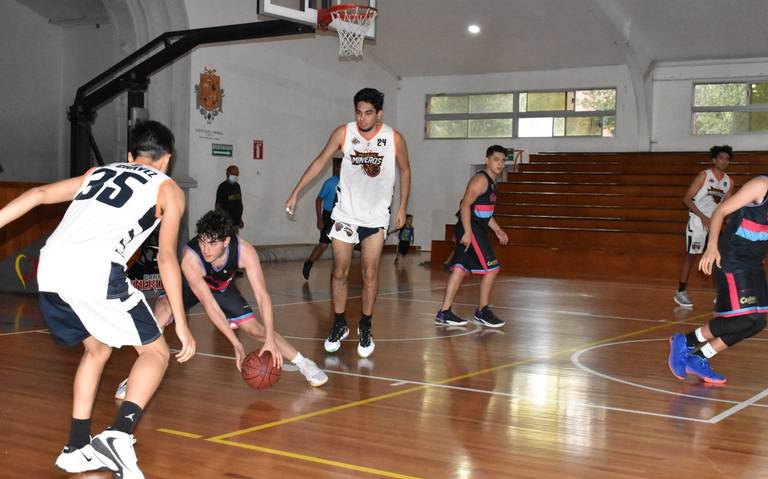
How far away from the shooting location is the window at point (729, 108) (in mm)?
20859

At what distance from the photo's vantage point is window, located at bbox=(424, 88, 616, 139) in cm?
2222

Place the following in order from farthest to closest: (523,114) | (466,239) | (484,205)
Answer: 1. (523,114)
2. (484,205)
3. (466,239)

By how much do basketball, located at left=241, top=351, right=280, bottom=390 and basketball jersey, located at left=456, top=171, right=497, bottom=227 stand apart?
4.18m

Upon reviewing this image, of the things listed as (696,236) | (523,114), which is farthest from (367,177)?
(523,114)

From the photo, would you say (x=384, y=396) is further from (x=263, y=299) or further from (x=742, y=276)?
(x=742, y=276)

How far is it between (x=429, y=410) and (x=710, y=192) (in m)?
7.61

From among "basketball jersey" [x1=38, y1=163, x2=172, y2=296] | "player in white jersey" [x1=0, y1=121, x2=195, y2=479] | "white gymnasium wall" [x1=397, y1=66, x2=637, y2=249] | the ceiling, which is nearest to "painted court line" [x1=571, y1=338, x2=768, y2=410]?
"player in white jersey" [x1=0, y1=121, x2=195, y2=479]

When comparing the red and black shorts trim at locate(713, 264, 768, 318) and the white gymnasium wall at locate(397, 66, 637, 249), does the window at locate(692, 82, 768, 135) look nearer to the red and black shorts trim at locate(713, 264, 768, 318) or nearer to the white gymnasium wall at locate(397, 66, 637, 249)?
the white gymnasium wall at locate(397, 66, 637, 249)

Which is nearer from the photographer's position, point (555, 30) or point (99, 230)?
point (99, 230)

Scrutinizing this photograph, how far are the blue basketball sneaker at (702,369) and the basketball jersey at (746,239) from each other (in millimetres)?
703

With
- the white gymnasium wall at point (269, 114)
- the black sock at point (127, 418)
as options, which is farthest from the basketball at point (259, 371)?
the white gymnasium wall at point (269, 114)

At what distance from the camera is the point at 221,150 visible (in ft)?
58.7

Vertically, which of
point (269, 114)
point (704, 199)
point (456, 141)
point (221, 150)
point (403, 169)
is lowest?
point (704, 199)

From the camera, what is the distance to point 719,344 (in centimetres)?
605
